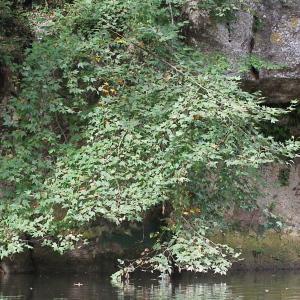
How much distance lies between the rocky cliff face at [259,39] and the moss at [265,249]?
→ 2620mm

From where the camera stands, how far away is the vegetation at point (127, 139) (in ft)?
33.9

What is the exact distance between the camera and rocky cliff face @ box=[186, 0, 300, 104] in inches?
525

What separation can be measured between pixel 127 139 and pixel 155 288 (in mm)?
2089

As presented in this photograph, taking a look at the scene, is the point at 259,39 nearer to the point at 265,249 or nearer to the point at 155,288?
the point at 265,249

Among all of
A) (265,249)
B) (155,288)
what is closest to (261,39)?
(265,249)

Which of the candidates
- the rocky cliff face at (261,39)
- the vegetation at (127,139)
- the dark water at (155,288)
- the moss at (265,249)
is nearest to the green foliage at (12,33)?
the vegetation at (127,139)

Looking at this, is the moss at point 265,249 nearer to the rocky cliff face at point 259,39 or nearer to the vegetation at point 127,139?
the vegetation at point 127,139

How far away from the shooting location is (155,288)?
10789 mm

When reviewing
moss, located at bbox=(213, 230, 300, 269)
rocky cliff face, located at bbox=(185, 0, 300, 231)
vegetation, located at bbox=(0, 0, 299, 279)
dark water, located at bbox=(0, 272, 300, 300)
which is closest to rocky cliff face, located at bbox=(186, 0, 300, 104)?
rocky cliff face, located at bbox=(185, 0, 300, 231)

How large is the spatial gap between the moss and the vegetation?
2461 mm

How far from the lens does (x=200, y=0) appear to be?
13078 mm

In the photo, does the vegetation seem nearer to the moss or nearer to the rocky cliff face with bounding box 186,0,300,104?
the rocky cliff face with bounding box 186,0,300,104

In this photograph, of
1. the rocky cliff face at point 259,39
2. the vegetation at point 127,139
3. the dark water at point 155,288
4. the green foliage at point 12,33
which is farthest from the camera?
the rocky cliff face at point 259,39

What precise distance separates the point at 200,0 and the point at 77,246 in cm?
455
